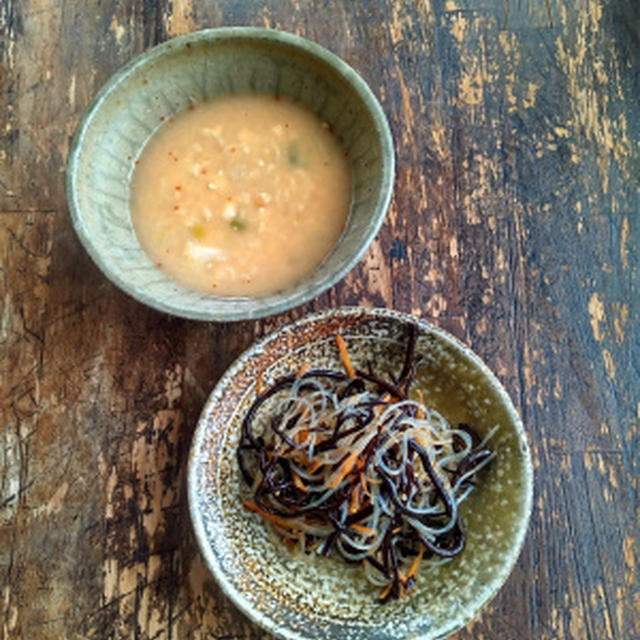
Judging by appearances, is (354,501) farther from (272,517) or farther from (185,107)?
(185,107)

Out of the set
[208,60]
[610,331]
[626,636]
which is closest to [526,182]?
[610,331]

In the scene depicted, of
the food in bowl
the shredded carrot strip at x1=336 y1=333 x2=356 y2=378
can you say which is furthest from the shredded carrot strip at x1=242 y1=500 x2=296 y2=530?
the shredded carrot strip at x1=336 y1=333 x2=356 y2=378

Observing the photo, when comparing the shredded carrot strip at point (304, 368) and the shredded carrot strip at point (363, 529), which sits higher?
the shredded carrot strip at point (304, 368)

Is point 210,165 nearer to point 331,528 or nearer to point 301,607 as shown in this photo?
point 331,528

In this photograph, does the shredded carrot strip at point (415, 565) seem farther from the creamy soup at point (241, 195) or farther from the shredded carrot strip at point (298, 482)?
the creamy soup at point (241, 195)

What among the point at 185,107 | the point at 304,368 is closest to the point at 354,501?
the point at 304,368

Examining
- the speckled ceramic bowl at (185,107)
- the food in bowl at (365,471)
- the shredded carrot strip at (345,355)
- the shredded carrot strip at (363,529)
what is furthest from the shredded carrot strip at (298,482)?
the speckled ceramic bowl at (185,107)

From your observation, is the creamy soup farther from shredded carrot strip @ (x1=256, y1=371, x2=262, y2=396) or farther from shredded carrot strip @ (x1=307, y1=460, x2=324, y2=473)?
shredded carrot strip @ (x1=307, y1=460, x2=324, y2=473)
